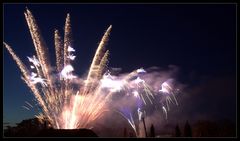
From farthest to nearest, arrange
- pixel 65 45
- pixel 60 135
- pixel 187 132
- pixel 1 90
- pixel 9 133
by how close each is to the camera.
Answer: pixel 9 133, pixel 187 132, pixel 60 135, pixel 65 45, pixel 1 90

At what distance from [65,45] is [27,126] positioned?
72014 mm

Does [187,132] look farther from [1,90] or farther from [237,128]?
[1,90]

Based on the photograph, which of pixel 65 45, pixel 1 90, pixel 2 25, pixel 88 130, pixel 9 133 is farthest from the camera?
pixel 9 133

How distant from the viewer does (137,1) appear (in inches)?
990

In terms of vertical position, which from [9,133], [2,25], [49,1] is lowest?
[9,133]

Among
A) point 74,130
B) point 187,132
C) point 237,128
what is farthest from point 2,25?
point 187,132

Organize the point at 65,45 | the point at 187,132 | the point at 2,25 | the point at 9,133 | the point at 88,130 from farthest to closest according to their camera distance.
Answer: the point at 9,133 < the point at 187,132 < the point at 88,130 < the point at 65,45 < the point at 2,25

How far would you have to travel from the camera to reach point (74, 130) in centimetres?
5394

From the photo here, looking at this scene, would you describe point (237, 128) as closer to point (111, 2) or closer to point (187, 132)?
point (111, 2)

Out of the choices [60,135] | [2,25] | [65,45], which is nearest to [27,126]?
[60,135]

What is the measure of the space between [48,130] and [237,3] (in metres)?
39.4

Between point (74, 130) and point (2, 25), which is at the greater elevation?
point (2, 25)

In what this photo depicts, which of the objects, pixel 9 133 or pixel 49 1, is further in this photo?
pixel 9 133

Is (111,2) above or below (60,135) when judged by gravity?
above
